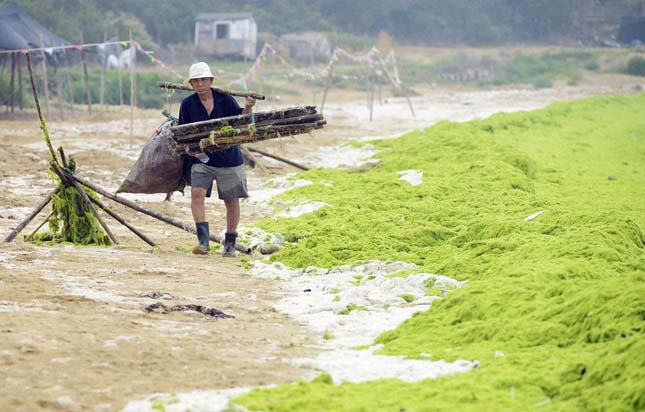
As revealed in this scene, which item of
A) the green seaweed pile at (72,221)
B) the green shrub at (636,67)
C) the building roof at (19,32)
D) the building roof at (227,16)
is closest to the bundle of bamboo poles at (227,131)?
the green seaweed pile at (72,221)

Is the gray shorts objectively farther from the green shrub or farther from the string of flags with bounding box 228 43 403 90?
the green shrub

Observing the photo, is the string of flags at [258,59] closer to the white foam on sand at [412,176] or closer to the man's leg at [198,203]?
the man's leg at [198,203]

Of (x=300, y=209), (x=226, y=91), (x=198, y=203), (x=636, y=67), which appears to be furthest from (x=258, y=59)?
(x=636, y=67)

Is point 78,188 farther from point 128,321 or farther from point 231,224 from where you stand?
point 128,321

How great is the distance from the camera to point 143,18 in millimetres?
47188

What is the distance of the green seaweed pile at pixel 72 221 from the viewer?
955cm

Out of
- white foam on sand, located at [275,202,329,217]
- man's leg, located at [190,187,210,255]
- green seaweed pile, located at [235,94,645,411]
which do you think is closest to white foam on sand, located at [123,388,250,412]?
green seaweed pile, located at [235,94,645,411]

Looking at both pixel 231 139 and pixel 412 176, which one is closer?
pixel 231 139

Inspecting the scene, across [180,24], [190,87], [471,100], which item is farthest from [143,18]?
[190,87]

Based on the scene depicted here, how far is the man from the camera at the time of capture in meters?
9.26

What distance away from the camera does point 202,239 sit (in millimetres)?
9430

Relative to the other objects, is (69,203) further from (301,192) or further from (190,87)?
(301,192)

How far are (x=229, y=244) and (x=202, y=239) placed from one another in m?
0.25

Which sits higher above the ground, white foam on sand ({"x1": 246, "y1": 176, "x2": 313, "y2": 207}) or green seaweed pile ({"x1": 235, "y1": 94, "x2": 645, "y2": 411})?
green seaweed pile ({"x1": 235, "y1": 94, "x2": 645, "y2": 411})
